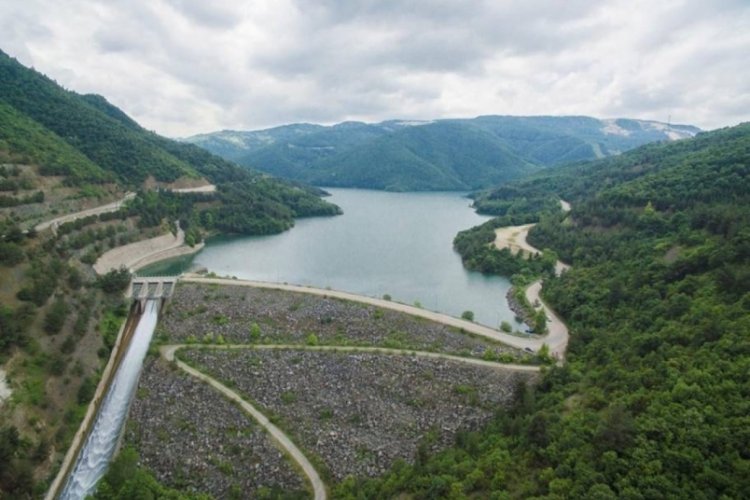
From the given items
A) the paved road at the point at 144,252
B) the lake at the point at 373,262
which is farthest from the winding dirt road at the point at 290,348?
the paved road at the point at 144,252

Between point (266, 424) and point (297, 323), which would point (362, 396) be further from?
point (297, 323)

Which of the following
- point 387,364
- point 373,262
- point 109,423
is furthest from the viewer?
point 373,262

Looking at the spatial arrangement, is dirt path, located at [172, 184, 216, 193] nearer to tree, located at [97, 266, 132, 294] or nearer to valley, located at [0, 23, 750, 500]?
valley, located at [0, 23, 750, 500]

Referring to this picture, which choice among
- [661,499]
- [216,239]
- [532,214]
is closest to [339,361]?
[661,499]

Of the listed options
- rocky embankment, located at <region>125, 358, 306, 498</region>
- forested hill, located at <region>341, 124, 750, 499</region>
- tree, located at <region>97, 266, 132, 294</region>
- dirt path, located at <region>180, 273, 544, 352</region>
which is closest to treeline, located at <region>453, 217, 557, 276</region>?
forested hill, located at <region>341, 124, 750, 499</region>

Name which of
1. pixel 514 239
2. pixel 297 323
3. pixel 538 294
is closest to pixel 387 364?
pixel 297 323

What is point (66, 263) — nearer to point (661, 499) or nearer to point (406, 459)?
point (406, 459)
